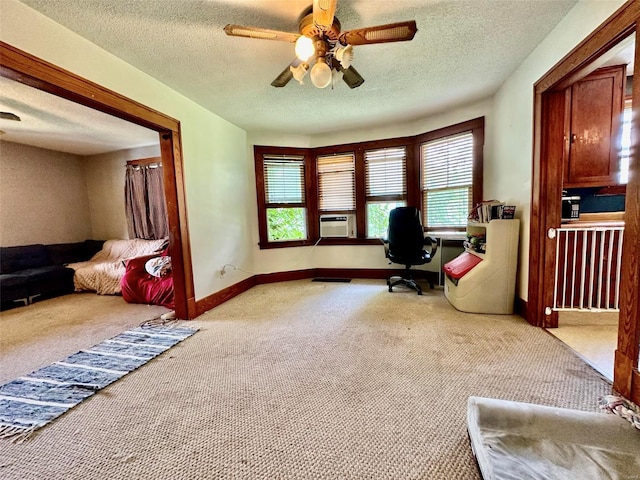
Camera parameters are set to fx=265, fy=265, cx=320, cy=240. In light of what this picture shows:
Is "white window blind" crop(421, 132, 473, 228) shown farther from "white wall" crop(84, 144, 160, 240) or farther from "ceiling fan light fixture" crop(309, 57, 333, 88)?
"white wall" crop(84, 144, 160, 240)

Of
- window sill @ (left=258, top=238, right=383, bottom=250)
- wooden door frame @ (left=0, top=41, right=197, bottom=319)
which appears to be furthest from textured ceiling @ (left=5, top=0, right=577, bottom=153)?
window sill @ (left=258, top=238, right=383, bottom=250)

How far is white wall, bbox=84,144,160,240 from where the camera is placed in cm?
477

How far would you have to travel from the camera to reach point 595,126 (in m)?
2.31

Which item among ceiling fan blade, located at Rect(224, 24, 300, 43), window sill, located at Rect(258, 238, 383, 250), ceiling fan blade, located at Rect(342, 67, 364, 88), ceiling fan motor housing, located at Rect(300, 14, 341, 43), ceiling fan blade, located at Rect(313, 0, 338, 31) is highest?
ceiling fan motor housing, located at Rect(300, 14, 341, 43)

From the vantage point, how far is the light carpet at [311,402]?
3.65ft

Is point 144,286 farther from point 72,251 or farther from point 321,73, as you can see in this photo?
point 321,73

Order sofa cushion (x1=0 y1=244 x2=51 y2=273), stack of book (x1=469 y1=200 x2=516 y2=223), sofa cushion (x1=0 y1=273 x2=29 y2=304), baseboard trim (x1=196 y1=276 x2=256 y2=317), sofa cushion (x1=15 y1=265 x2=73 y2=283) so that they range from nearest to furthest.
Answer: stack of book (x1=469 y1=200 x2=516 y2=223)
baseboard trim (x1=196 y1=276 x2=256 y2=317)
sofa cushion (x1=0 y1=273 x2=29 y2=304)
sofa cushion (x1=15 y1=265 x2=73 y2=283)
sofa cushion (x1=0 y1=244 x2=51 y2=273)

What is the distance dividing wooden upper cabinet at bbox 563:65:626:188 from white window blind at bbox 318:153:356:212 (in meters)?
2.54

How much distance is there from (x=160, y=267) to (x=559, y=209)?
4.16 metres

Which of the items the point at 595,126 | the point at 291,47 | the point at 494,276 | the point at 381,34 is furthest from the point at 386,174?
the point at 381,34

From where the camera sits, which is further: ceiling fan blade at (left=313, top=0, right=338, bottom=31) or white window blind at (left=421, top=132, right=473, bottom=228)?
white window blind at (left=421, top=132, right=473, bottom=228)

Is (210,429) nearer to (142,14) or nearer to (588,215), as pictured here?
(142,14)

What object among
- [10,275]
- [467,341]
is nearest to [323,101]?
[467,341]

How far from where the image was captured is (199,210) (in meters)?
2.97
